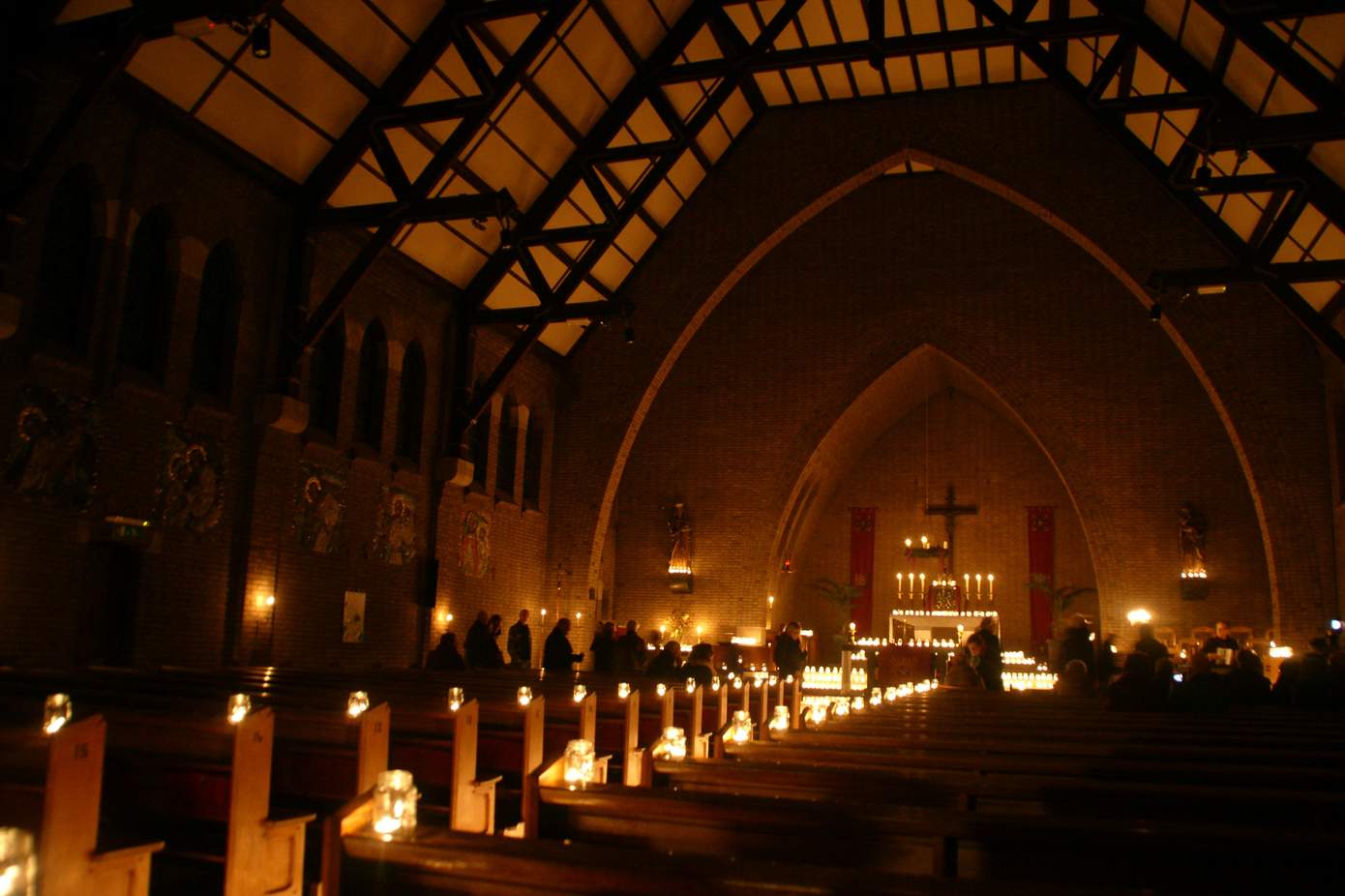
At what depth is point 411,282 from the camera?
643 inches

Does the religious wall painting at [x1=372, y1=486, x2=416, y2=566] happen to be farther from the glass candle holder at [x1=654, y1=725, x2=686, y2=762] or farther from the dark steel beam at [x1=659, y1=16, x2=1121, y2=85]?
the glass candle holder at [x1=654, y1=725, x2=686, y2=762]

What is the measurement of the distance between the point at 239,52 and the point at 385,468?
19.6ft

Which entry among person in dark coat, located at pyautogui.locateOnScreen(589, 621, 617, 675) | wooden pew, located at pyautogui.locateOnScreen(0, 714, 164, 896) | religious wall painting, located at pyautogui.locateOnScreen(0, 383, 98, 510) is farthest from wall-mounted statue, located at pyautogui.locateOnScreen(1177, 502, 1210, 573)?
wooden pew, located at pyautogui.locateOnScreen(0, 714, 164, 896)

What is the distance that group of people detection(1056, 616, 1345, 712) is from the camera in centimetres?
807

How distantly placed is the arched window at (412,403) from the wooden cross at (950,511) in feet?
39.0

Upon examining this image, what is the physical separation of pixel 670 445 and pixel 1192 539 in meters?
9.67

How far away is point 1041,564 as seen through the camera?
76.3ft

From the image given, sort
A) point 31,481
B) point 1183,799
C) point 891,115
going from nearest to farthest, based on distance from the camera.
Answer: point 1183,799 < point 31,481 < point 891,115

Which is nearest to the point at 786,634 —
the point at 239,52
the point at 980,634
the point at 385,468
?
the point at 980,634

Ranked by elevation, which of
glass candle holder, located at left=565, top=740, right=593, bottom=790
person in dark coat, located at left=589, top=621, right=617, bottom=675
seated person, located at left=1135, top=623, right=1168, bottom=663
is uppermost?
seated person, located at left=1135, top=623, right=1168, bottom=663

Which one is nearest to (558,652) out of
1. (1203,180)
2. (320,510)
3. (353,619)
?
(353,619)

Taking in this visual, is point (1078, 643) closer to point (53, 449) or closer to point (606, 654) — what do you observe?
point (606, 654)

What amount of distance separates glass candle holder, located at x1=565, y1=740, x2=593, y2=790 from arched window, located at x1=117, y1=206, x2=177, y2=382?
10.2 m

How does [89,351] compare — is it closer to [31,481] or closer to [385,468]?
[31,481]
